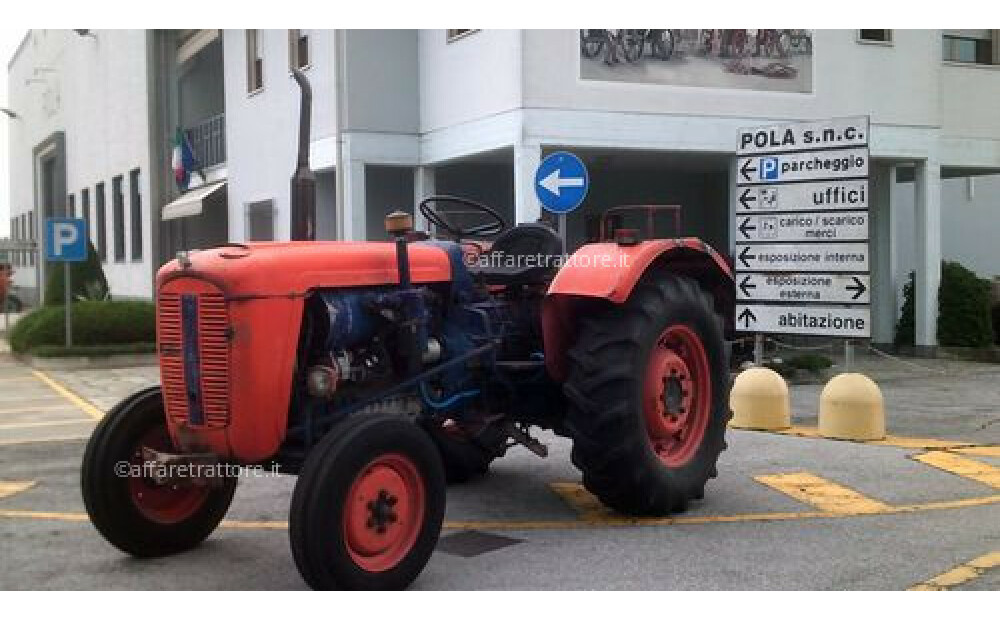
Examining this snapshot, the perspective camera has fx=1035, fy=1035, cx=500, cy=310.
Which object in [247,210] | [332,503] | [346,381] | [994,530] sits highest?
[247,210]

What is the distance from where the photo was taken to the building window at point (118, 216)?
28.8 metres

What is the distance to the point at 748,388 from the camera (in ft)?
29.3

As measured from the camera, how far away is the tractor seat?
19.0ft

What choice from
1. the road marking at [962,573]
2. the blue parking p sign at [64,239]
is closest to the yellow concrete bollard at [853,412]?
the road marking at [962,573]

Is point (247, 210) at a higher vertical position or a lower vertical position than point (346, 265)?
higher

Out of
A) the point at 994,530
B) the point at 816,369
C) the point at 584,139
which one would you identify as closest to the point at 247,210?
the point at 584,139

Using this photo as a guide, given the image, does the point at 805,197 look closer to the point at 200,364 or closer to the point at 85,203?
the point at 200,364

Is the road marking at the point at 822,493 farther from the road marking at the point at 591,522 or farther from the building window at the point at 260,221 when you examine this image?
the building window at the point at 260,221

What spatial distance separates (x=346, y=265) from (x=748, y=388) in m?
5.11

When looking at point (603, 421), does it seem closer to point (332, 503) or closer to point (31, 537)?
point (332, 503)

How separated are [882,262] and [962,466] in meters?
11.0

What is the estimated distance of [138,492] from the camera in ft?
16.4

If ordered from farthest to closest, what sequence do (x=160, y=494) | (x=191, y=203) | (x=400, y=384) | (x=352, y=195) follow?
(x=191, y=203) < (x=352, y=195) < (x=160, y=494) < (x=400, y=384)

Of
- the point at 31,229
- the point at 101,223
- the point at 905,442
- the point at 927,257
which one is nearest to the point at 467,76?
the point at 927,257
